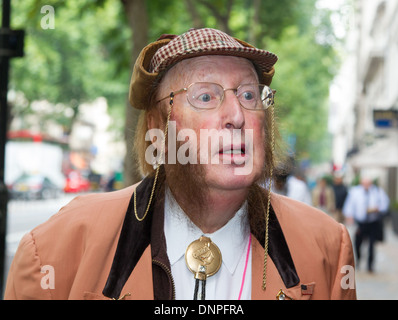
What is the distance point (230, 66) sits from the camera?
6.32ft

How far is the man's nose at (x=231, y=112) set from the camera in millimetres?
1805

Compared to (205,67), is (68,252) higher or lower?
lower

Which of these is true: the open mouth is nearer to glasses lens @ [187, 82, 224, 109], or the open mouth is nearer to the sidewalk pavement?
glasses lens @ [187, 82, 224, 109]

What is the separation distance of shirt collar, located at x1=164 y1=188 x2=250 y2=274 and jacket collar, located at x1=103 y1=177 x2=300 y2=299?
0.05 metres

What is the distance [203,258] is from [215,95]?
57 centimetres

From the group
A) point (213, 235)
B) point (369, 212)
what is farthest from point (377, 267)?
point (213, 235)

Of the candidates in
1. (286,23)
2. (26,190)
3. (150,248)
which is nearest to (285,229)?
(150,248)

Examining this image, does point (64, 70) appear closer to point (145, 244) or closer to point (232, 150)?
point (145, 244)

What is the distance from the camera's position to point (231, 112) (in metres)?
1.82

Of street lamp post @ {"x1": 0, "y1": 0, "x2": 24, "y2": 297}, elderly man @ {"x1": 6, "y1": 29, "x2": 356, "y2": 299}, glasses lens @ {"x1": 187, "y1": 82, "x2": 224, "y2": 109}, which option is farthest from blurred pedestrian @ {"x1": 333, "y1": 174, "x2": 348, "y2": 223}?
glasses lens @ {"x1": 187, "y1": 82, "x2": 224, "y2": 109}

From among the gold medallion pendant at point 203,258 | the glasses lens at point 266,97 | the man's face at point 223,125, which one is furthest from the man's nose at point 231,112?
the gold medallion pendant at point 203,258

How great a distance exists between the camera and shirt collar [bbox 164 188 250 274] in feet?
6.46

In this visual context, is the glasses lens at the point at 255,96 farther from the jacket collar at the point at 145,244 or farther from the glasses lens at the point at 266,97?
the jacket collar at the point at 145,244
